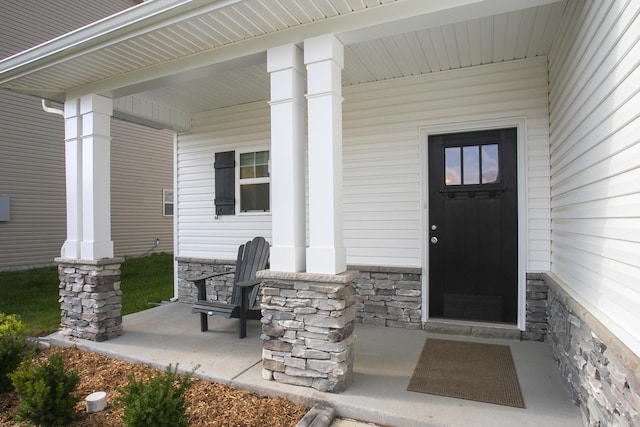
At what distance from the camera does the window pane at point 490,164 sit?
372 centimetres

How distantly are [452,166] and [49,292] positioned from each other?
6.26 metres

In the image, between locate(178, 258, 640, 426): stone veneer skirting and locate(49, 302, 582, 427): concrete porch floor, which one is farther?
locate(49, 302, 582, 427): concrete porch floor

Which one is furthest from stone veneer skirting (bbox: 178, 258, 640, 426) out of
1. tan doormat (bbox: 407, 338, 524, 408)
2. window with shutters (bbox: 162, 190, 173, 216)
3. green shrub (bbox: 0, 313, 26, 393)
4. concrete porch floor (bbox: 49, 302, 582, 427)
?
window with shutters (bbox: 162, 190, 173, 216)

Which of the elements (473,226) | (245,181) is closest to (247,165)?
(245,181)

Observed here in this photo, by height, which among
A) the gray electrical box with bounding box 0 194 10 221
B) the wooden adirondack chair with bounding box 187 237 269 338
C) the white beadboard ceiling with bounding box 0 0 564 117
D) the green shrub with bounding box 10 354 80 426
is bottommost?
the green shrub with bounding box 10 354 80 426

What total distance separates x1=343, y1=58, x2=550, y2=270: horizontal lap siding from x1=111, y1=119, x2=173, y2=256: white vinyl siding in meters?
7.38

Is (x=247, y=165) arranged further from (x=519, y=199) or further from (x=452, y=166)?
(x=519, y=199)

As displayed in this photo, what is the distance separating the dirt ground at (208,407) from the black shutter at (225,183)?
96.4 inches

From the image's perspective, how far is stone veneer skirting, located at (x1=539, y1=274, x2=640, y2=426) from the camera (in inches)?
57.3

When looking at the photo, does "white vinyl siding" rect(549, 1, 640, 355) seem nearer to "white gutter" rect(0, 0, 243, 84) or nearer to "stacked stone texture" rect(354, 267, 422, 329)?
"stacked stone texture" rect(354, 267, 422, 329)

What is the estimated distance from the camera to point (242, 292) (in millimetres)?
3576

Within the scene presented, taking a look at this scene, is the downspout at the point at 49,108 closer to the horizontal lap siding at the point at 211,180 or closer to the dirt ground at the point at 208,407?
the horizontal lap siding at the point at 211,180

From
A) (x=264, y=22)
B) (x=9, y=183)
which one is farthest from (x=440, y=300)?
(x=9, y=183)

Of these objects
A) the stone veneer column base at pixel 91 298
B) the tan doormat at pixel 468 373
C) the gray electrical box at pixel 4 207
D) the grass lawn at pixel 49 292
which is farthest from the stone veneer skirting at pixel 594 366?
the gray electrical box at pixel 4 207
